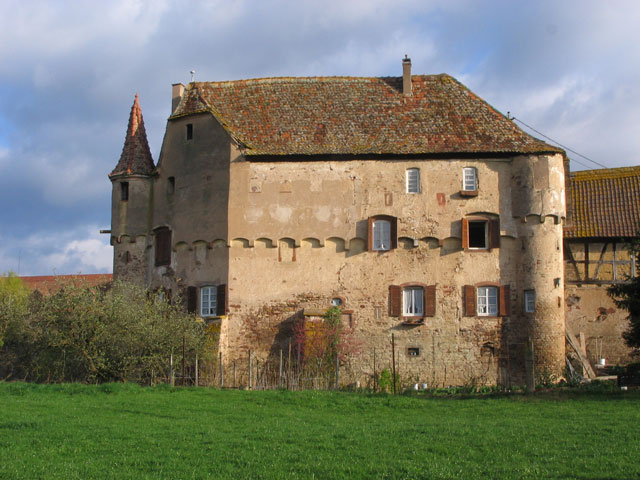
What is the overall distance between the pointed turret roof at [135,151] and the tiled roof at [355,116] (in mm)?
2762

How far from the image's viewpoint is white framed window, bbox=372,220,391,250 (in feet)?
119

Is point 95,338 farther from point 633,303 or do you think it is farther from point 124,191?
point 633,303

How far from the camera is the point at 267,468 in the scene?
1505 centimetres

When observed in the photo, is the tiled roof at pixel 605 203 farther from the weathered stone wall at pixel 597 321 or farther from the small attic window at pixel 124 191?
the small attic window at pixel 124 191

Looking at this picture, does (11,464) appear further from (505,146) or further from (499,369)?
(505,146)

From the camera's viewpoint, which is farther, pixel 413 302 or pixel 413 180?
pixel 413 180

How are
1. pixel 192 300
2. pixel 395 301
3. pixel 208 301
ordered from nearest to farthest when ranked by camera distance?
pixel 395 301
pixel 208 301
pixel 192 300

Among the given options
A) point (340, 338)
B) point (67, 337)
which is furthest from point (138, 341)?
point (340, 338)

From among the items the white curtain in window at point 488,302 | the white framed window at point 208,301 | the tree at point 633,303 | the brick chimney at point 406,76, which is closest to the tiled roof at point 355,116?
the brick chimney at point 406,76

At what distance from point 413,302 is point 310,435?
17.8m

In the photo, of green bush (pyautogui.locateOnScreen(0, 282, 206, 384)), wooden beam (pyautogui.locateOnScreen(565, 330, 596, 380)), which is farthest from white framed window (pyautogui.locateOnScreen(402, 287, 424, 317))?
green bush (pyautogui.locateOnScreen(0, 282, 206, 384))

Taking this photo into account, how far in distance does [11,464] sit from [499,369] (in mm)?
23611

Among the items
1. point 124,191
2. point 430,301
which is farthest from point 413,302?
point 124,191

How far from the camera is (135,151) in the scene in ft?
133
